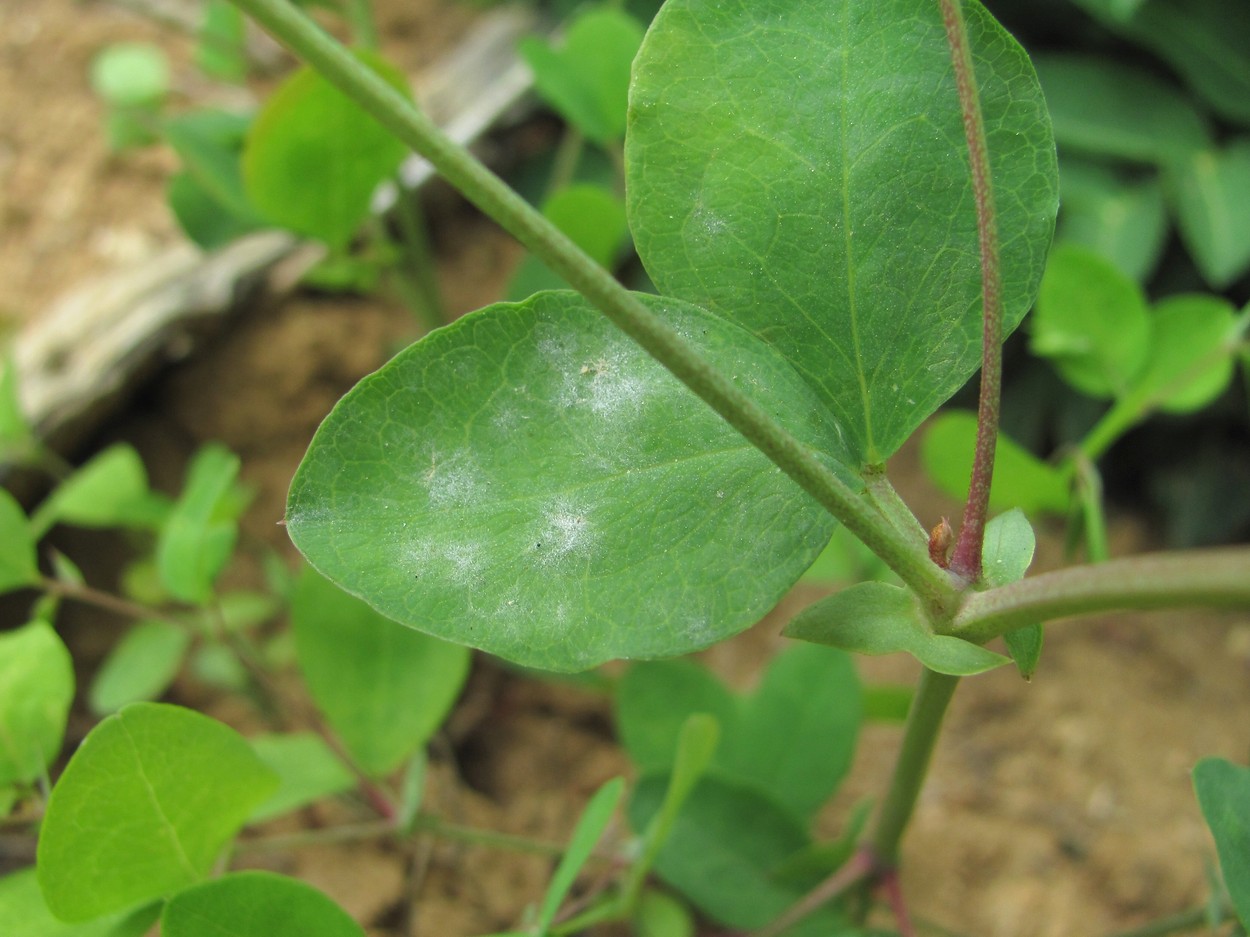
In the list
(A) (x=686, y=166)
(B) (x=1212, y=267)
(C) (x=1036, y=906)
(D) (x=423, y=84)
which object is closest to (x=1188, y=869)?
(C) (x=1036, y=906)

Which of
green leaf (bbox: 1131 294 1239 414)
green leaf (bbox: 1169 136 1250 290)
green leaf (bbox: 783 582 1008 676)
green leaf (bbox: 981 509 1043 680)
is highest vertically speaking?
green leaf (bbox: 783 582 1008 676)

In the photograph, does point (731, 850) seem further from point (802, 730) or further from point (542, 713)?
point (542, 713)

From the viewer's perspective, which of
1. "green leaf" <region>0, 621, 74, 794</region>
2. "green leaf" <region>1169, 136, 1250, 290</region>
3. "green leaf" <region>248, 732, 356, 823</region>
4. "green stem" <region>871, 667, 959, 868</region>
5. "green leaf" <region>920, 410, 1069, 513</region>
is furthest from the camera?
"green leaf" <region>1169, 136, 1250, 290</region>

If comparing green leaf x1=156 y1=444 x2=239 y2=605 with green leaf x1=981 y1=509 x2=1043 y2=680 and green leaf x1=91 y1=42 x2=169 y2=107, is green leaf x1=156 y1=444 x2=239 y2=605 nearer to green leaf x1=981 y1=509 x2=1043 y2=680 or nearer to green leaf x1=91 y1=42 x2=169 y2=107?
green leaf x1=981 y1=509 x2=1043 y2=680

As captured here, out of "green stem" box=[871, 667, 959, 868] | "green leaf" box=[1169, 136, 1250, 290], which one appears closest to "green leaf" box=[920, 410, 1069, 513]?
"green stem" box=[871, 667, 959, 868]

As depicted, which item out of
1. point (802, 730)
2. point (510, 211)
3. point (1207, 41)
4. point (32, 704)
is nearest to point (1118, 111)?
point (1207, 41)

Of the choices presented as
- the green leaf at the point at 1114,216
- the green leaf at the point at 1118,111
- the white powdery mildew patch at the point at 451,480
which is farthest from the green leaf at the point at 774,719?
the green leaf at the point at 1118,111
